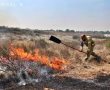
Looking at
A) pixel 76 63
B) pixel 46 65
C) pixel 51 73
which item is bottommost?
pixel 76 63

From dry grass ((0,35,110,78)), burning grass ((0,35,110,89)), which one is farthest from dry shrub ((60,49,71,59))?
burning grass ((0,35,110,89))

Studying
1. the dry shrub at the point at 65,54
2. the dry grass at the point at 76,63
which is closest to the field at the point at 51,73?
the dry grass at the point at 76,63

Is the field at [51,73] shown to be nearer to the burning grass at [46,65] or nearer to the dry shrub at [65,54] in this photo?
the burning grass at [46,65]

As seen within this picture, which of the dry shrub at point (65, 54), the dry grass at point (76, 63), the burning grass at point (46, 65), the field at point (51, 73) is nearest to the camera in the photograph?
the field at point (51, 73)

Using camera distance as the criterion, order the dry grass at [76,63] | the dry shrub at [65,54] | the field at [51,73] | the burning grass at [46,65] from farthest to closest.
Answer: the dry shrub at [65,54] < the dry grass at [76,63] < the burning grass at [46,65] < the field at [51,73]

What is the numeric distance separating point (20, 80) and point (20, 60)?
325 cm

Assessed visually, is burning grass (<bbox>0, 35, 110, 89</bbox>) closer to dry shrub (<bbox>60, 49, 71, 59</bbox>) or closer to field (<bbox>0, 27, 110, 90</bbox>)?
field (<bbox>0, 27, 110, 90</bbox>)

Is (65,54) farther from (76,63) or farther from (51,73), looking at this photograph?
(51,73)

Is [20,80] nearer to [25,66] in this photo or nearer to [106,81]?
[25,66]

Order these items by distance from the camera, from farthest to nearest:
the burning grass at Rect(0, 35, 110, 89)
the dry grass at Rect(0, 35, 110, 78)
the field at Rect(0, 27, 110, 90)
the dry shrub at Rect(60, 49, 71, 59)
Answer: the dry shrub at Rect(60, 49, 71, 59) < the dry grass at Rect(0, 35, 110, 78) < the burning grass at Rect(0, 35, 110, 89) < the field at Rect(0, 27, 110, 90)

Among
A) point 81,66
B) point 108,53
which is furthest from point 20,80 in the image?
point 108,53

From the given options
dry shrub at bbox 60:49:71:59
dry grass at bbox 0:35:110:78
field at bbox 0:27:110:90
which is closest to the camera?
field at bbox 0:27:110:90

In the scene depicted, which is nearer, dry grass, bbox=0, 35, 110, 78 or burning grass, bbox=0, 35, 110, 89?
burning grass, bbox=0, 35, 110, 89

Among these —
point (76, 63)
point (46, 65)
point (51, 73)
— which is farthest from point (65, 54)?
point (51, 73)
